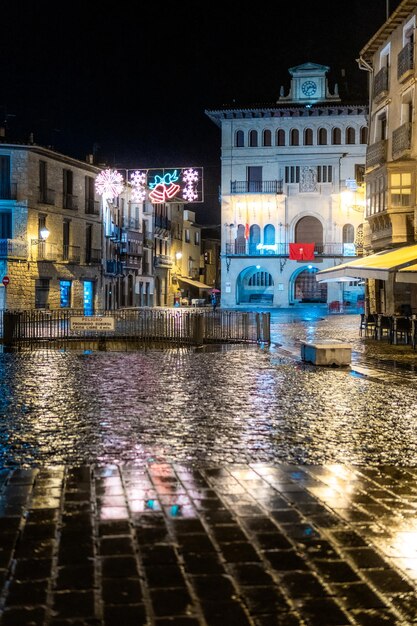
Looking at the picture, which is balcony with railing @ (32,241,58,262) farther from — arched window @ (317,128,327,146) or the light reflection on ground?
the light reflection on ground

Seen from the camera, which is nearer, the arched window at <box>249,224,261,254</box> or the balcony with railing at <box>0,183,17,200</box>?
the balcony with railing at <box>0,183,17,200</box>

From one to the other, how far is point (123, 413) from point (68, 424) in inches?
41.5

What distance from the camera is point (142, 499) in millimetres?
5543

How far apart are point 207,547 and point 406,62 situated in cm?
2764

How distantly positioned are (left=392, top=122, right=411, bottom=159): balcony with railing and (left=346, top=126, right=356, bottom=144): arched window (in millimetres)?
32355

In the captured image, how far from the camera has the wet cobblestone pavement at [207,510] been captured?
3711 mm

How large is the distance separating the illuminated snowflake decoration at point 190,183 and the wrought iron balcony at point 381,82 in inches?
329

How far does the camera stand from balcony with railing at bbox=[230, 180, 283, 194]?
62.4 m

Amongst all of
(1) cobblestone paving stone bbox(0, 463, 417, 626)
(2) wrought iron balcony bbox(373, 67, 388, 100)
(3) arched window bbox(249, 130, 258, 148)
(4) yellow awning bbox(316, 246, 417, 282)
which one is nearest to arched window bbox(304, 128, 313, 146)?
(3) arched window bbox(249, 130, 258, 148)

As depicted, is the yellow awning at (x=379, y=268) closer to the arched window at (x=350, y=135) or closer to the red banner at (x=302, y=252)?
the red banner at (x=302, y=252)

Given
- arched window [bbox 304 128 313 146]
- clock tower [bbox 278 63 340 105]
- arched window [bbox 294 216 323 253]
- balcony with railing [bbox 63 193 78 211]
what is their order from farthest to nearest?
arched window [bbox 294 216 323 253]
arched window [bbox 304 128 313 146]
clock tower [bbox 278 63 340 105]
balcony with railing [bbox 63 193 78 211]

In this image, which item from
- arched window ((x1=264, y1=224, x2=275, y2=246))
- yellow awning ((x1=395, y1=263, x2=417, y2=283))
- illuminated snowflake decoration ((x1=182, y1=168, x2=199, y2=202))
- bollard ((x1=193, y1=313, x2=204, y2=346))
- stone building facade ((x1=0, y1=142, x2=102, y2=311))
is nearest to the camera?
yellow awning ((x1=395, y1=263, x2=417, y2=283))

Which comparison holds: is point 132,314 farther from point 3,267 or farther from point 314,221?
point 314,221

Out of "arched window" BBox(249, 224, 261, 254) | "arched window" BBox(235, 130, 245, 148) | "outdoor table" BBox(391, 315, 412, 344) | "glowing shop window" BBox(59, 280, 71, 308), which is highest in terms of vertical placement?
"arched window" BBox(235, 130, 245, 148)
